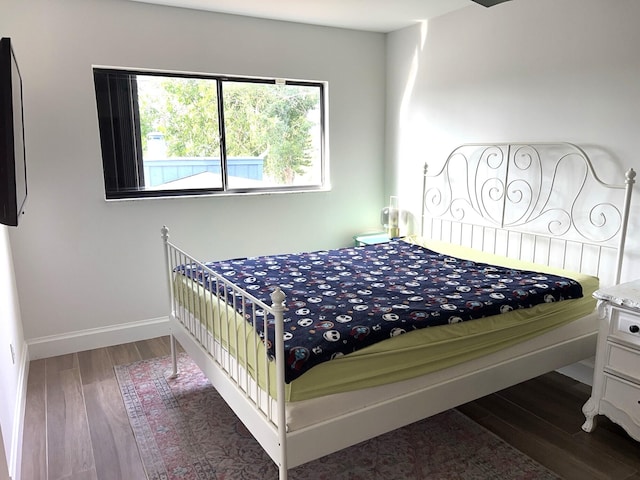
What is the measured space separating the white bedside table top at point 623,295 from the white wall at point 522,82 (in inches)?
16.5

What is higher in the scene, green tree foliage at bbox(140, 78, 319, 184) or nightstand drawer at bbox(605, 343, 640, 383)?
green tree foliage at bbox(140, 78, 319, 184)

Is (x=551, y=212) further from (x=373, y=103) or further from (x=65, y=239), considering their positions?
(x=65, y=239)

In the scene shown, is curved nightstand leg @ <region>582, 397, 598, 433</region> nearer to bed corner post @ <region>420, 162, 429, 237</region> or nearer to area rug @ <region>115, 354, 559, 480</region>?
area rug @ <region>115, 354, 559, 480</region>

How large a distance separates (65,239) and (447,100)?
3.04 meters

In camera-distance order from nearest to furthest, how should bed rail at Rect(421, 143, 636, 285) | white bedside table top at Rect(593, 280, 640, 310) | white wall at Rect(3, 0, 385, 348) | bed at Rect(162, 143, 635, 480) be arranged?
bed at Rect(162, 143, 635, 480) < white bedside table top at Rect(593, 280, 640, 310) < bed rail at Rect(421, 143, 636, 285) < white wall at Rect(3, 0, 385, 348)

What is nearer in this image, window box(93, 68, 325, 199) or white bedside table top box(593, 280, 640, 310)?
white bedside table top box(593, 280, 640, 310)

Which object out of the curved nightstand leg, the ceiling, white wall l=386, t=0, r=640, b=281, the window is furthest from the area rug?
the ceiling

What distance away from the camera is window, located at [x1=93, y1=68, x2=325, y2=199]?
3479 millimetres

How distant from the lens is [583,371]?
117 inches

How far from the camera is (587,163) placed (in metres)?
2.81

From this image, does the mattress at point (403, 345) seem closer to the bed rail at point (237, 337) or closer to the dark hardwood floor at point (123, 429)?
the bed rail at point (237, 337)

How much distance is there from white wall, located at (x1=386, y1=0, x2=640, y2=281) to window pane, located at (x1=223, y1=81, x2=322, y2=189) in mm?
793

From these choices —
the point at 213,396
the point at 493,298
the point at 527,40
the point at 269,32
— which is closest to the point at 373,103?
the point at 269,32

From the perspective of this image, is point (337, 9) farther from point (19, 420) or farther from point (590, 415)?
point (19, 420)
